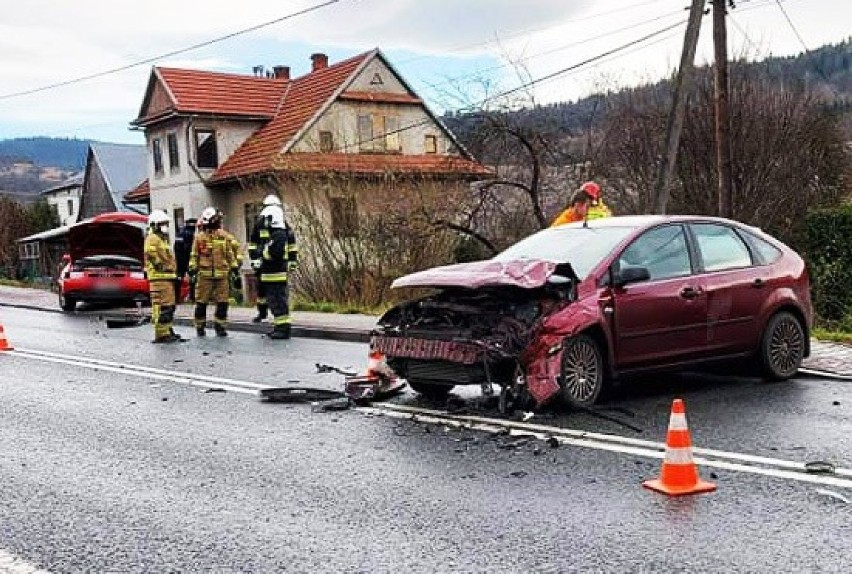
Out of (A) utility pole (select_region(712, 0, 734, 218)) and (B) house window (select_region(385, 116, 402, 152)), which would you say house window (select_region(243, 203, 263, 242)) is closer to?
(B) house window (select_region(385, 116, 402, 152))

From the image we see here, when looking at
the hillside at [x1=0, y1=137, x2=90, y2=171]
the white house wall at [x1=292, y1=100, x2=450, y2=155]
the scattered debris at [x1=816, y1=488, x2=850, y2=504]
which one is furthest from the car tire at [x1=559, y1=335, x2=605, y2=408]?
the hillside at [x1=0, y1=137, x2=90, y2=171]

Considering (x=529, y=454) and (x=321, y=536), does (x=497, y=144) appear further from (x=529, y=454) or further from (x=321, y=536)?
(x=321, y=536)

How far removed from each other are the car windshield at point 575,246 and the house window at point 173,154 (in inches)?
1186

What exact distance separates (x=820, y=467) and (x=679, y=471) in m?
0.98

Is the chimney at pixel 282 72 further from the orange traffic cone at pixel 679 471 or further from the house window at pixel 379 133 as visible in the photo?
the orange traffic cone at pixel 679 471

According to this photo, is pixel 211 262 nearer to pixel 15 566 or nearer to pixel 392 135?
pixel 15 566

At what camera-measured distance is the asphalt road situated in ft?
14.8

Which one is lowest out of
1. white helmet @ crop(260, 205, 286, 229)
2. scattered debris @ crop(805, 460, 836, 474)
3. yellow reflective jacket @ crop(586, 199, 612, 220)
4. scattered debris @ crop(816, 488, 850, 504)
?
scattered debris @ crop(816, 488, 850, 504)

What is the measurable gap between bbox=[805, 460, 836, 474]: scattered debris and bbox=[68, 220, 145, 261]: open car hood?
18723 mm

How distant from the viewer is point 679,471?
5418 millimetres

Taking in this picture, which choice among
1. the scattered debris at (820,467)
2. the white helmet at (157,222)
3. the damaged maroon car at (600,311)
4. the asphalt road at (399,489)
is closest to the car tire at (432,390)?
the damaged maroon car at (600,311)

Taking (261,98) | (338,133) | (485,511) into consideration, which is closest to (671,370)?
(485,511)

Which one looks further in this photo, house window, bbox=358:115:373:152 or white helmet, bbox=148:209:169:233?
house window, bbox=358:115:373:152

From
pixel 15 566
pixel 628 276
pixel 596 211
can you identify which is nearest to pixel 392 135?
pixel 596 211
